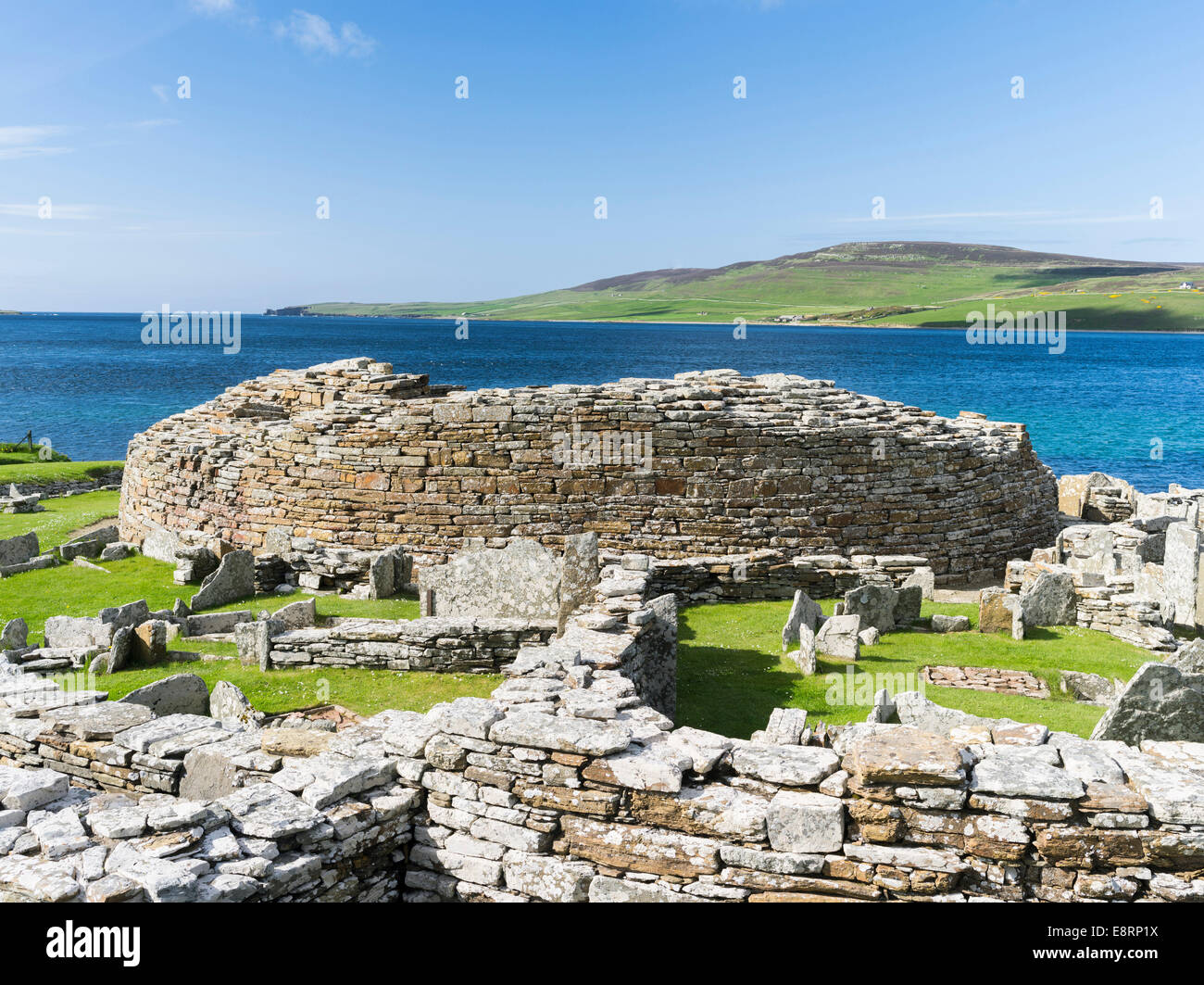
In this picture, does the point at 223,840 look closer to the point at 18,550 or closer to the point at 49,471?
the point at 18,550

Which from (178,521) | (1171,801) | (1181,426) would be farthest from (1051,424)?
(1171,801)

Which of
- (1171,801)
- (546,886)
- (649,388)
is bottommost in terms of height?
(546,886)

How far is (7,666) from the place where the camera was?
10.3m

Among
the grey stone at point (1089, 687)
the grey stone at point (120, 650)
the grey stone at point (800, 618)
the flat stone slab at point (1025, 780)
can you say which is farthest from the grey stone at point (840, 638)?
the grey stone at point (120, 650)

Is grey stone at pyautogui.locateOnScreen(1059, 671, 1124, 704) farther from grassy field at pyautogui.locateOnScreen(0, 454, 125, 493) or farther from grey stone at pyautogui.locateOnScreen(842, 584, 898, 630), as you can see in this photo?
grassy field at pyautogui.locateOnScreen(0, 454, 125, 493)

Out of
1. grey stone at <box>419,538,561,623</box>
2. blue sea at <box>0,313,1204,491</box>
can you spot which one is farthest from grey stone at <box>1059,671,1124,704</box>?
blue sea at <box>0,313,1204,491</box>

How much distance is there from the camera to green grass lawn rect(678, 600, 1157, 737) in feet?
A: 31.2

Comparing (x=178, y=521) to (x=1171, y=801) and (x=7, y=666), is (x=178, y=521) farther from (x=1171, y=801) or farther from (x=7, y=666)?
(x=1171, y=801)

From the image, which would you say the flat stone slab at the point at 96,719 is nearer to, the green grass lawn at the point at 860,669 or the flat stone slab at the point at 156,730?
the flat stone slab at the point at 156,730

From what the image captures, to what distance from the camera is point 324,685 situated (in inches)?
408

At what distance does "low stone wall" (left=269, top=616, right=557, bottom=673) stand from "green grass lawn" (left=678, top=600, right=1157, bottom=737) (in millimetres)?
2180

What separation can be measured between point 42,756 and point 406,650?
4152 mm

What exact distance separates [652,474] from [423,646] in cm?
669

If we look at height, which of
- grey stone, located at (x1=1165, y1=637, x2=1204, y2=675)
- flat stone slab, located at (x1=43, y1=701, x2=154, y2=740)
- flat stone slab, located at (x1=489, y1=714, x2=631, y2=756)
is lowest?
grey stone, located at (x1=1165, y1=637, x2=1204, y2=675)
